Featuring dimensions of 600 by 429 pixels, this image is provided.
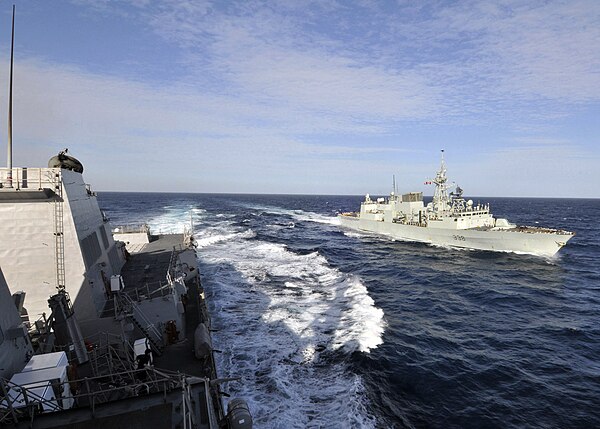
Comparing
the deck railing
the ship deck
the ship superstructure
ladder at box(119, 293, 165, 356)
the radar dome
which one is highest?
the radar dome

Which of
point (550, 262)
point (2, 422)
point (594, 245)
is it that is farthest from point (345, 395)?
point (594, 245)

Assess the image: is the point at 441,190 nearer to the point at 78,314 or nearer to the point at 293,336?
the point at 293,336

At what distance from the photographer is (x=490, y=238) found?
166ft

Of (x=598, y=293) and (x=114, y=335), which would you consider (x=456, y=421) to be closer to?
(x=114, y=335)

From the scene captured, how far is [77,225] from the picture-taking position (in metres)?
15.5

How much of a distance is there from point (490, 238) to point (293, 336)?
135ft

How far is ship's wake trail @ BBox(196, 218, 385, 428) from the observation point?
14.4m

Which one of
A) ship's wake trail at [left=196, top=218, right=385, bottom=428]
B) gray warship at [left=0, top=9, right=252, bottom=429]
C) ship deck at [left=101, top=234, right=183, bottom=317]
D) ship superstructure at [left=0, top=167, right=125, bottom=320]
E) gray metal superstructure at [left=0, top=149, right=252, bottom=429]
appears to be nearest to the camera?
gray warship at [left=0, top=9, right=252, bottom=429]

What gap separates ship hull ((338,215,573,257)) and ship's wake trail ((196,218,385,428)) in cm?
2637

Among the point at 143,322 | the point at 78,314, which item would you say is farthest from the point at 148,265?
the point at 78,314

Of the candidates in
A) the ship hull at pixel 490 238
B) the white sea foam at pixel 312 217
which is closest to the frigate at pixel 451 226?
the ship hull at pixel 490 238

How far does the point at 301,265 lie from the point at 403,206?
3697cm

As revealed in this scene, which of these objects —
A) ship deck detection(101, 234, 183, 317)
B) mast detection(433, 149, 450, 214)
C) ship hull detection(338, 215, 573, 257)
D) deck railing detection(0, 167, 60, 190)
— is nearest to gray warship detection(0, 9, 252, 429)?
deck railing detection(0, 167, 60, 190)

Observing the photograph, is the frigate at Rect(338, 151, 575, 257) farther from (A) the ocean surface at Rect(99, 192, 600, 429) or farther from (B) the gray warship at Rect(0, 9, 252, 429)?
(B) the gray warship at Rect(0, 9, 252, 429)
